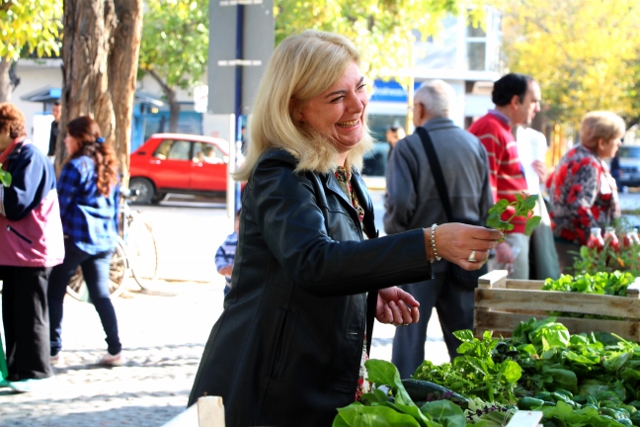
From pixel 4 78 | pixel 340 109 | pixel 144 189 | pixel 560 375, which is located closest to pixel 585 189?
pixel 560 375

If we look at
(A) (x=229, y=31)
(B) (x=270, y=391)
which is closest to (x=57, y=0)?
(A) (x=229, y=31)

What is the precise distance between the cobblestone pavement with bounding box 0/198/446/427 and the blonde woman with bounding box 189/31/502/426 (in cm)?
347

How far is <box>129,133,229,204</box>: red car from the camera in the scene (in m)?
26.0

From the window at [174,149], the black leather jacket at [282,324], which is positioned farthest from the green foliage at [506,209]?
the window at [174,149]

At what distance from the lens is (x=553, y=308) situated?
454 centimetres

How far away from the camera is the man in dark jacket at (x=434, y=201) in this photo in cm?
579

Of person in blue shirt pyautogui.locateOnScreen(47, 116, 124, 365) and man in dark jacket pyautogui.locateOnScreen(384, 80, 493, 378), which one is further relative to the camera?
person in blue shirt pyautogui.locateOnScreen(47, 116, 124, 365)

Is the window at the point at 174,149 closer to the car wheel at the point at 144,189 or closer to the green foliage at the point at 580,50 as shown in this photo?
the car wheel at the point at 144,189

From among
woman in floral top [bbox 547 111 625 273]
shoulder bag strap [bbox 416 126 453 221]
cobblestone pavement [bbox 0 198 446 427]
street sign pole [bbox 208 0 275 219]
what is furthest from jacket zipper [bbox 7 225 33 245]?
woman in floral top [bbox 547 111 625 273]

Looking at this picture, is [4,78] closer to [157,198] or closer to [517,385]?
[157,198]

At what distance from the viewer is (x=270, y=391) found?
2.51 m

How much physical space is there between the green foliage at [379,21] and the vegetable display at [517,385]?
602 inches

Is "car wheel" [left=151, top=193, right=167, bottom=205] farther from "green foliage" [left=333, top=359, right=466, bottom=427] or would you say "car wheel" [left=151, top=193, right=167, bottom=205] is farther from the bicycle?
"green foliage" [left=333, top=359, right=466, bottom=427]

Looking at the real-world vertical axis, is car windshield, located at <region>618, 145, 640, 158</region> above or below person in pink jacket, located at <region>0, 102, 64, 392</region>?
below
